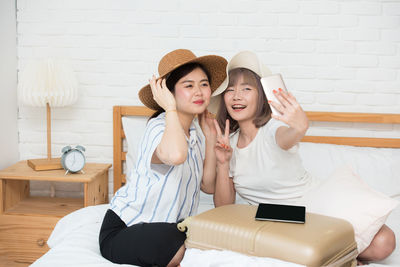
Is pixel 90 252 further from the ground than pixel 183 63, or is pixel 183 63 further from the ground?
pixel 183 63

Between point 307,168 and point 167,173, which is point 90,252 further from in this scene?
point 307,168

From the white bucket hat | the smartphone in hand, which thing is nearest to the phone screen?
the smartphone in hand

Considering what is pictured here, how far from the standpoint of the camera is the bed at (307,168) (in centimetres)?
128

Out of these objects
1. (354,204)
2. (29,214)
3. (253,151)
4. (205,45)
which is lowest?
(29,214)

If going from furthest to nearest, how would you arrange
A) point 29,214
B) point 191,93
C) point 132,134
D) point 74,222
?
point 132,134 < point 29,214 < point 74,222 < point 191,93

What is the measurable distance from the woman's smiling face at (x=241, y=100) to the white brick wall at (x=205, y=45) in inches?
28.6

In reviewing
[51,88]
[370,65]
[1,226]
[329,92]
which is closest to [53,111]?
[51,88]

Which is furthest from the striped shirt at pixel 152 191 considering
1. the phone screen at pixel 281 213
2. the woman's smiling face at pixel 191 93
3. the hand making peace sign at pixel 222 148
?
the phone screen at pixel 281 213

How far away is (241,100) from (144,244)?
0.67 metres

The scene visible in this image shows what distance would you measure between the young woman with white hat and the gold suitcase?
0.37 meters

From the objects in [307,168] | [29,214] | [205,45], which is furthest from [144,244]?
[205,45]

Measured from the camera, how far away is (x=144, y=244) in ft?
4.12

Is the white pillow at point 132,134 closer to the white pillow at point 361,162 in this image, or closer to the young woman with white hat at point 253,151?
the young woman with white hat at point 253,151

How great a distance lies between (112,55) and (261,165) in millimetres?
1252
